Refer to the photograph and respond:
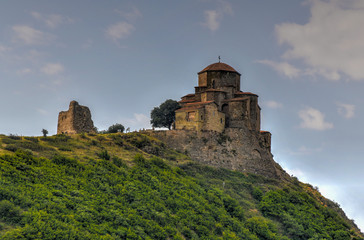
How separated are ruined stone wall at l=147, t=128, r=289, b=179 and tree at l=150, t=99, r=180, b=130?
4740 millimetres

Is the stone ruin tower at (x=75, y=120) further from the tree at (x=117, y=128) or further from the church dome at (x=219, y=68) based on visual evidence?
the church dome at (x=219, y=68)

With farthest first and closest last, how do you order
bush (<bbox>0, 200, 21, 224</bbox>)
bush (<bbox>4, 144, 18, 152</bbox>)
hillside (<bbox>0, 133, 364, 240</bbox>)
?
bush (<bbox>4, 144, 18, 152</bbox>) < hillside (<bbox>0, 133, 364, 240</bbox>) < bush (<bbox>0, 200, 21, 224</bbox>)

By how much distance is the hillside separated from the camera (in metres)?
23.0

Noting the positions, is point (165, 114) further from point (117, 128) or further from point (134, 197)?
point (134, 197)

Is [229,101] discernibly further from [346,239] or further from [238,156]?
[346,239]

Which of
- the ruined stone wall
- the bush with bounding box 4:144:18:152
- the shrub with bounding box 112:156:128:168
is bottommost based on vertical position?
the shrub with bounding box 112:156:128:168

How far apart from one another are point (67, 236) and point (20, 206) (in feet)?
11.5

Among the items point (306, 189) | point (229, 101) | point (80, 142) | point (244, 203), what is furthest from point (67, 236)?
point (306, 189)

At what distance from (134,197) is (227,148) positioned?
19.7 metres

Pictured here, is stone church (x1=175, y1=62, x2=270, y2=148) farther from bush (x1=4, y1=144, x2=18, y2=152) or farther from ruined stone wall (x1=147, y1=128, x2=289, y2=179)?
bush (x1=4, y1=144, x2=18, y2=152)

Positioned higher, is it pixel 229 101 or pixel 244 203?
pixel 229 101

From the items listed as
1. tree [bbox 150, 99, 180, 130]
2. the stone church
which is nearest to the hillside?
the stone church

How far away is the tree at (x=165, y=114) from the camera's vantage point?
52344 mm

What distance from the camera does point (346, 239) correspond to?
38562 mm
